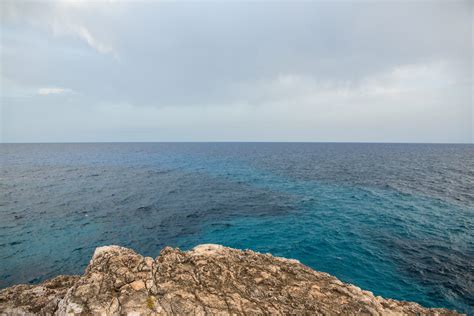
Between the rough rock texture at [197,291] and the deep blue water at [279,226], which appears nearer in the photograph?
the rough rock texture at [197,291]

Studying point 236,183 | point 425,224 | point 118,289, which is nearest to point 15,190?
point 236,183

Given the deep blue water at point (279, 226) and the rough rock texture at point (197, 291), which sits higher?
the rough rock texture at point (197, 291)

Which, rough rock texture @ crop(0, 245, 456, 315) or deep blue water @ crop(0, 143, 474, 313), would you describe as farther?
deep blue water @ crop(0, 143, 474, 313)

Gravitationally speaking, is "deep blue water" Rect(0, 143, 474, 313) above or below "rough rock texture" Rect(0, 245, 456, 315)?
below

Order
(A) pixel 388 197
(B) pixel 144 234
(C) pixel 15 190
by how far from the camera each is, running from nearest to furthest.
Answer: (B) pixel 144 234 → (A) pixel 388 197 → (C) pixel 15 190

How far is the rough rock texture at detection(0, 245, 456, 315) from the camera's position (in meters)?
7.49

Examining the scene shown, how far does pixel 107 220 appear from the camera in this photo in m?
34.2

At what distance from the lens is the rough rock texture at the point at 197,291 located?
7.49 m

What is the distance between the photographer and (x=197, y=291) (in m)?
8.16

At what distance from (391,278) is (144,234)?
30.0m

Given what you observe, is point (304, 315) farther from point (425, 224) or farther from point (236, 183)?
point (236, 183)

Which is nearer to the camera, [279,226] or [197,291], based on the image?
[197,291]

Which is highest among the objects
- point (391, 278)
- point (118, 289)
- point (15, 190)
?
point (118, 289)

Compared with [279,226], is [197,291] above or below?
above
